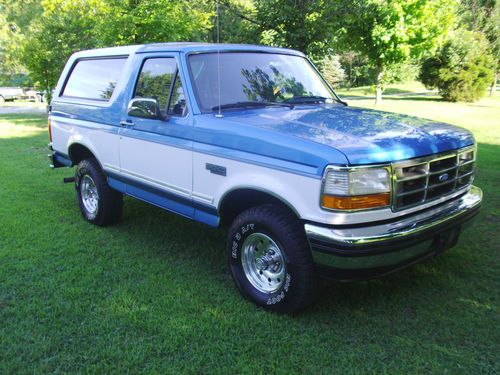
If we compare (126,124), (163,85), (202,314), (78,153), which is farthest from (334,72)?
(202,314)

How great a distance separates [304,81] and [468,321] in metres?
2.65

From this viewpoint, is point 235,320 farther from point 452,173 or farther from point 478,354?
point 452,173

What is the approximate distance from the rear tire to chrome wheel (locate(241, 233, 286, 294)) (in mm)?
2320

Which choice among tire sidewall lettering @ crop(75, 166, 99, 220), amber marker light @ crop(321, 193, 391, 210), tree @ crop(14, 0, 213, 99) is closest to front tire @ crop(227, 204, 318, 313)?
amber marker light @ crop(321, 193, 391, 210)

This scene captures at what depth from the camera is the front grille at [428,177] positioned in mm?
3010

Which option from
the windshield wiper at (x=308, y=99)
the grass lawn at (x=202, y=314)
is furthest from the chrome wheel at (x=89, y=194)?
the windshield wiper at (x=308, y=99)

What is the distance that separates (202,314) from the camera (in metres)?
3.49

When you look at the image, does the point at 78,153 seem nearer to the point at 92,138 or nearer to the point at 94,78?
the point at 92,138

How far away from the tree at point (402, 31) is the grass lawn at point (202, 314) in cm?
1310

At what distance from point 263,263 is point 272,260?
4.3 inches

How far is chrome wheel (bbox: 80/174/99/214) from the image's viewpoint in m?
5.54

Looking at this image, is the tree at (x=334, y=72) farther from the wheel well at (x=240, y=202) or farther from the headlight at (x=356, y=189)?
the headlight at (x=356, y=189)

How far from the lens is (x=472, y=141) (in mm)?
3758

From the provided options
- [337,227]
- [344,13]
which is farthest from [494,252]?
[344,13]
